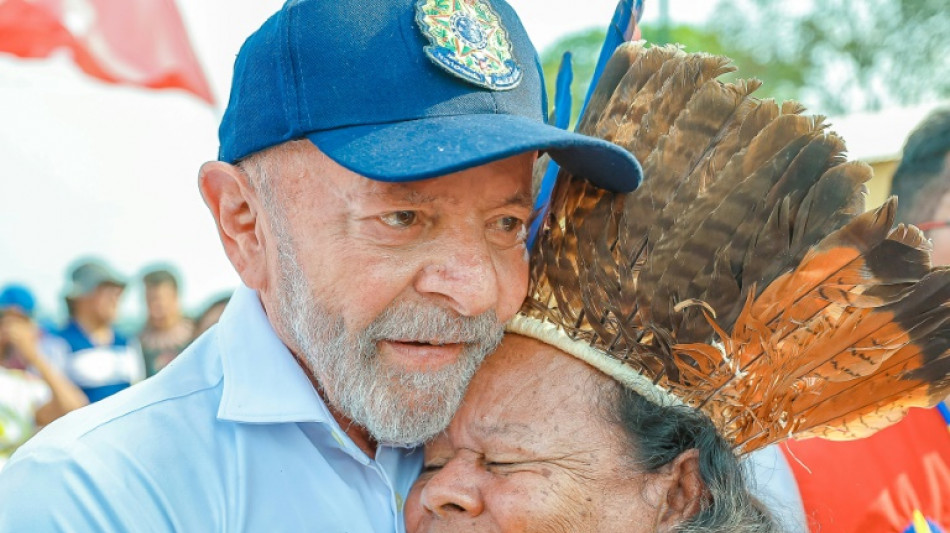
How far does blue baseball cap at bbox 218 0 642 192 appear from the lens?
6.24 feet

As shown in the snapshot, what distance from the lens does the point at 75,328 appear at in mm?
7309

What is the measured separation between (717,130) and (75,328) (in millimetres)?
6422

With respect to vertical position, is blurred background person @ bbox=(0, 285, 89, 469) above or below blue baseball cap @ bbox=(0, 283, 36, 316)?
below

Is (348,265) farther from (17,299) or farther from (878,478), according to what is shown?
(17,299)

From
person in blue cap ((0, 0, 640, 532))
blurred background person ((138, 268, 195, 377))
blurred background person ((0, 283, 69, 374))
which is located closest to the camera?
person in blue cap ((0, 0, 640, 532))

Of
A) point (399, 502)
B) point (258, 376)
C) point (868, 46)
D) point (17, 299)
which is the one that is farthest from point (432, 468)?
point (868, 46)

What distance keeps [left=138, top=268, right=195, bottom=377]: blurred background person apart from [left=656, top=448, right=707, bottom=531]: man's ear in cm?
634

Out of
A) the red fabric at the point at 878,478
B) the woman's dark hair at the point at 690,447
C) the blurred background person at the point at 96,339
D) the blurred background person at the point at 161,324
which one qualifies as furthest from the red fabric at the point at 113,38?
the woman's dark hair at the point at 690,447

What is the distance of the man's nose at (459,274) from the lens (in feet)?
6.38

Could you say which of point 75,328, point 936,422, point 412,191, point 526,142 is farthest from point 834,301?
point 75,328

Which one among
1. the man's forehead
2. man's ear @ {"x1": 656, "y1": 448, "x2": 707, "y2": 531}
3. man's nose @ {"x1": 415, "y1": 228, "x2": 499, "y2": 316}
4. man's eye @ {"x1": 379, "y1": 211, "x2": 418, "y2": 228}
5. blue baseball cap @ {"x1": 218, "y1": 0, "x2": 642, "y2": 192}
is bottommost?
man's ear @ {"x1": 656, "y1": 448, "x2": 707, "y2": 531}

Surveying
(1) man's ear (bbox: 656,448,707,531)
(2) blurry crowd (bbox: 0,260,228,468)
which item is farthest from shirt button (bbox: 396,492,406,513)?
(2) blurry crowd (bbox: 0,260,228,468)

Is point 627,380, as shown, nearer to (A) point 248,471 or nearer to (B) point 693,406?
(B) point 693,406

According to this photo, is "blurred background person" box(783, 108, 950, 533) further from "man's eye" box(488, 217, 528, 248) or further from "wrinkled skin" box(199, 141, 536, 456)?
"wrinkled skin" box(199, 141, 536, 456)
